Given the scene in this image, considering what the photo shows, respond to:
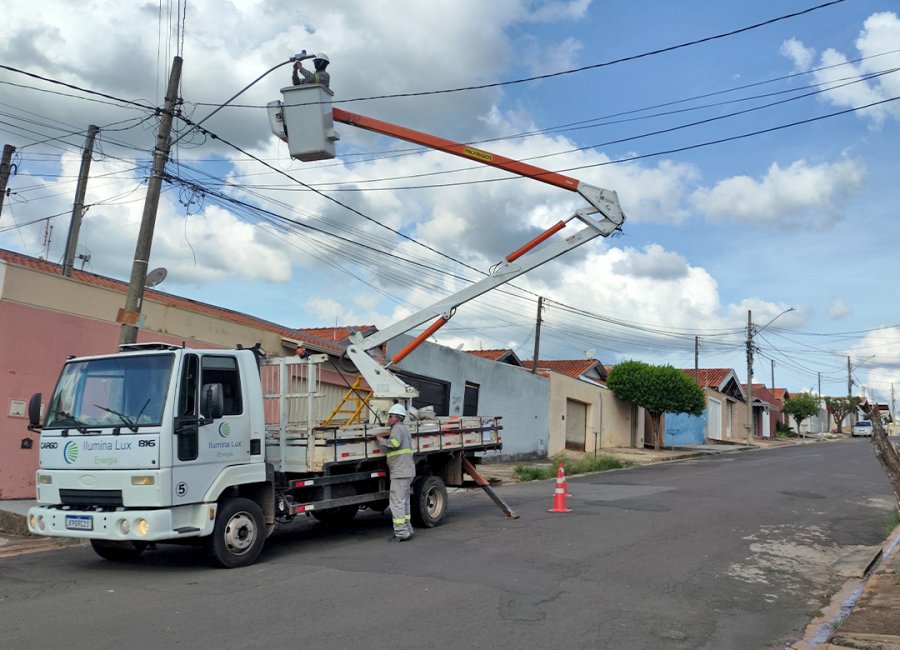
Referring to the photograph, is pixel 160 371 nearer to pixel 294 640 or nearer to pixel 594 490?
pixel 294 640

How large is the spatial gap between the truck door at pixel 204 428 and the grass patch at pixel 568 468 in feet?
41.5

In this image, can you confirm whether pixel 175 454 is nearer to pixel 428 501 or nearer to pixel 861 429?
pixel 428 501

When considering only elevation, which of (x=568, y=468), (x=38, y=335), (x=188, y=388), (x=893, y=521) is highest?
(x=38, y=335)

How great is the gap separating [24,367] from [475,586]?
9.55 metres

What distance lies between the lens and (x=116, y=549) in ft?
30.3

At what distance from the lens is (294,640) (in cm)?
599

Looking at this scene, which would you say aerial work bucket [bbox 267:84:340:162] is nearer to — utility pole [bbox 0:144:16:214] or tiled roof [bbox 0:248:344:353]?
tiled roof [bbox 0:248:344:353]

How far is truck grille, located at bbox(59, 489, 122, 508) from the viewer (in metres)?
8.09

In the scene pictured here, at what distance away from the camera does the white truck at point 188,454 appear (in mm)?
8039

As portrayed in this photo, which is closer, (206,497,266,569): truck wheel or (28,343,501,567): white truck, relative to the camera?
(28,343,501,567): white truck

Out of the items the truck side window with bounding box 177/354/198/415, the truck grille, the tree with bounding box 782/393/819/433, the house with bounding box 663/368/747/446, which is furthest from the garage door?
the tree with bounding box 782/393/819/433

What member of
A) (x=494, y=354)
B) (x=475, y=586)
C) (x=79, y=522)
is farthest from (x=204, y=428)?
(x=494, y=354)

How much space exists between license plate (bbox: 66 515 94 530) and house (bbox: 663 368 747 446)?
3811 centimetres

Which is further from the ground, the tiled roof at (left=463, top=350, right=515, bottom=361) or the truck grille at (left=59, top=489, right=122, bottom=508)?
the tiled roof at (left=463, top=350, right=515, bottom=361)
